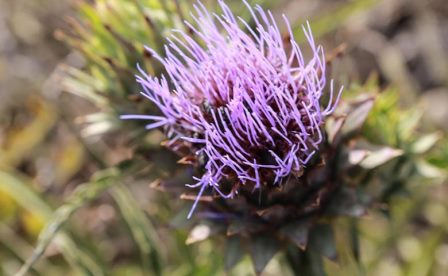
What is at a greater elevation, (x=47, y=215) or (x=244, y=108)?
(x=244, y=108)

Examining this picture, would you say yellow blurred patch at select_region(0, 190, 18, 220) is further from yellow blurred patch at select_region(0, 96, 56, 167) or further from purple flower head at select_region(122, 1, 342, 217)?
purple flower head at select_region(122, 1, 342, 217)

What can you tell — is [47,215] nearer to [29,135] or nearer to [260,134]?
[29,135]

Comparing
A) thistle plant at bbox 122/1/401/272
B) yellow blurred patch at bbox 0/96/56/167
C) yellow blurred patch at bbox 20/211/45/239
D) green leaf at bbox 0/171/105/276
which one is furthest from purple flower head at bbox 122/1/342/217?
yellow blurred patch at bbox 0/96/56/167

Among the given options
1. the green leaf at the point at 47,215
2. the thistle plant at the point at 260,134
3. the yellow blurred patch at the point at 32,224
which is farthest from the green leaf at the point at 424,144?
the yellow blurred patch at the point at 32,224

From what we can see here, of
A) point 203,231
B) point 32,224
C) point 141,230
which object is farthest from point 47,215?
point 203,231

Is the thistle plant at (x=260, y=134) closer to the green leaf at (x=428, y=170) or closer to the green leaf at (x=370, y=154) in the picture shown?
the green leaf at (x=370, y=154)

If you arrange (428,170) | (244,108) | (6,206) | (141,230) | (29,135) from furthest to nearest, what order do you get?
1. (29,135)
2. (6,206)
3. (141,230)
4. (428,170)
5. (244,108)
